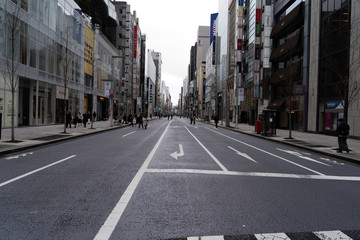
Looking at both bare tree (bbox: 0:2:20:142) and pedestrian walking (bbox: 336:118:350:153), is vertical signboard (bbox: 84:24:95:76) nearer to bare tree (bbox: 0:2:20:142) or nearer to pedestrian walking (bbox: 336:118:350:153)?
bare tree (bbox: 0:2:20:142)

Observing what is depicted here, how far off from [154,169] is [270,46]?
3972cm

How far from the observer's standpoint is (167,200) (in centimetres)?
524

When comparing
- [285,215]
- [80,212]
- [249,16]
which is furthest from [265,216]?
[249,16]

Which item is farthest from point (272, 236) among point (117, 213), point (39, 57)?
point (39, 57)

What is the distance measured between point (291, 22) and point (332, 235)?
34351mm

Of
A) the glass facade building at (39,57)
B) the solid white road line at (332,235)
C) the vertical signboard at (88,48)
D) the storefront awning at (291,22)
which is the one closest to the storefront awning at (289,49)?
the storefront awning at (291,22)

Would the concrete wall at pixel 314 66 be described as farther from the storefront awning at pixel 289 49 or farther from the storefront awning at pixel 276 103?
the storefront awning at pixel 276 103

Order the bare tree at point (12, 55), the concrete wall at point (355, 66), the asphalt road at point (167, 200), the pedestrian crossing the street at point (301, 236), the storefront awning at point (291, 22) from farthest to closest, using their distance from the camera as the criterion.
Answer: the storefront awning at point (291, 22), the concrete wall at point (355, 66), the bare tree at point (12, 55), the asphalt road at point (167, 200), the pedestrian crossing the street at point (301, 236)

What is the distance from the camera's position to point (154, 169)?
8.12 m

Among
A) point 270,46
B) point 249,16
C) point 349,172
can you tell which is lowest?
point 349,172

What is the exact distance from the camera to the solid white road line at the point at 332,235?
12.4ft

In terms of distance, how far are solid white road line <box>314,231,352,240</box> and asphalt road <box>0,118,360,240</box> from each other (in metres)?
0.18

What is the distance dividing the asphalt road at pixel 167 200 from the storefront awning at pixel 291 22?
93.0ft

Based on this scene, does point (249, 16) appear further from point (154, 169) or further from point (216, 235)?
point (216, 235)
